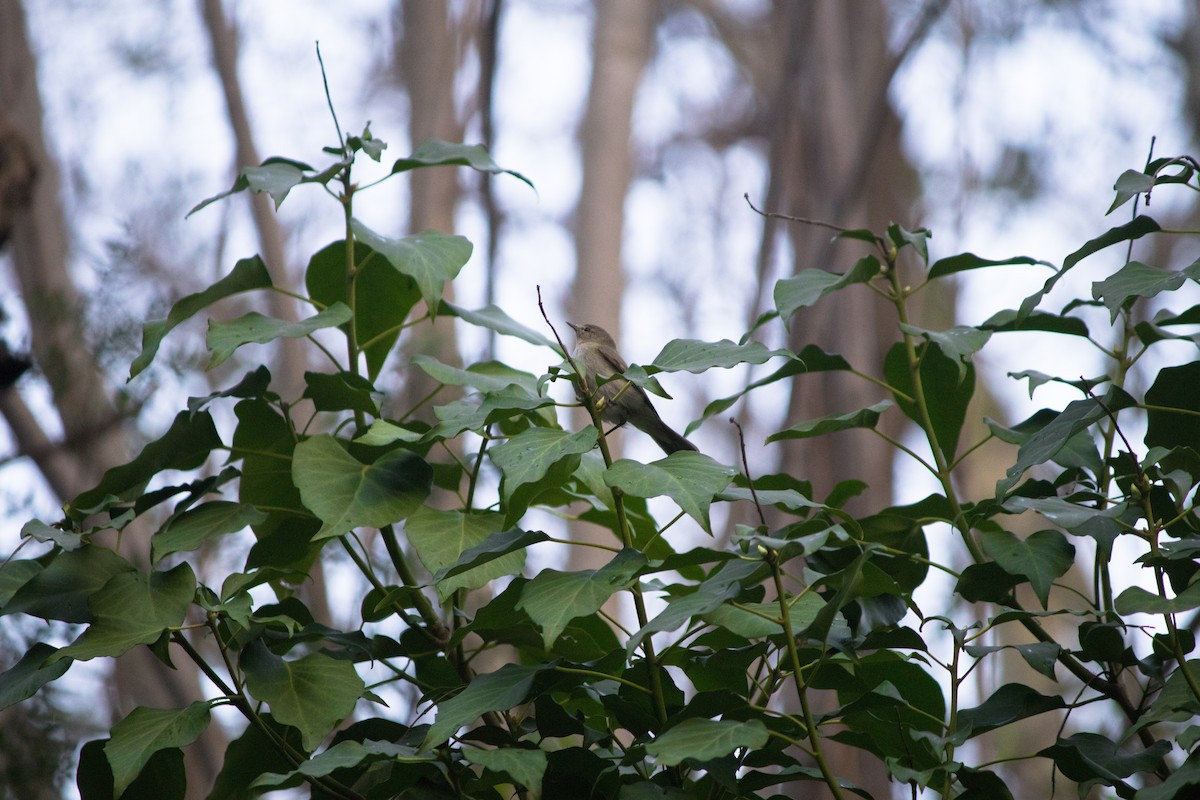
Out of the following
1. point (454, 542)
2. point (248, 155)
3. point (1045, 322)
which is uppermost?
point (248, 155)

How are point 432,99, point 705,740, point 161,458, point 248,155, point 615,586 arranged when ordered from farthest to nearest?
point 248,155, point 432,99, point 161,458, point 615,586, point 705,740

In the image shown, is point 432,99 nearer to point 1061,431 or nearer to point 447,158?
point 447,158

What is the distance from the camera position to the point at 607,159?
6.42 m

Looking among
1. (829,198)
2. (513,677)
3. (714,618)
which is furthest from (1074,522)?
(829,198)

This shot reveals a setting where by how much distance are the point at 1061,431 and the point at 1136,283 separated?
0.77 ft

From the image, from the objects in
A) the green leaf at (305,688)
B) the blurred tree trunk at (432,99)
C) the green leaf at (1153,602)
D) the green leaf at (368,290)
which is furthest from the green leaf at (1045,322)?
the blurred tree trunk at (432,99)

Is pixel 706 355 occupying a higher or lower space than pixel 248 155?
lower

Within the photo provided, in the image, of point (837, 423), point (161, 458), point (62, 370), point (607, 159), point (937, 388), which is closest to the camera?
point (837, 423)

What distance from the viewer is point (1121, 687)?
1.67m

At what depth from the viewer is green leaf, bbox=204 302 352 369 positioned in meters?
1.67

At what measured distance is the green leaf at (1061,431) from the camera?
1473 millimetres

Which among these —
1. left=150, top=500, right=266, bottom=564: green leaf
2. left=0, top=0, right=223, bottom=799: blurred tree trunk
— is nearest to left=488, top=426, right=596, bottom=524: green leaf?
left=150, top=500, right=266, bottom=564: green leaf

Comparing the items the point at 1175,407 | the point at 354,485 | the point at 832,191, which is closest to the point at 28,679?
the point at 354,485

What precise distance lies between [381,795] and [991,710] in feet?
2.94
